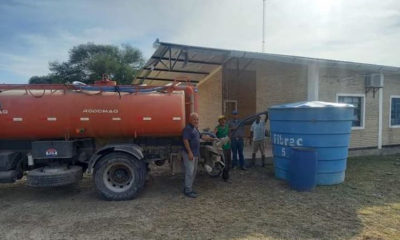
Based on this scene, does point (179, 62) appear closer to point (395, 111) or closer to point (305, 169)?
point (305, 169)

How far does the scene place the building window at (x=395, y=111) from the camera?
12.1 meters

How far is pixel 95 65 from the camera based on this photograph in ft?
119

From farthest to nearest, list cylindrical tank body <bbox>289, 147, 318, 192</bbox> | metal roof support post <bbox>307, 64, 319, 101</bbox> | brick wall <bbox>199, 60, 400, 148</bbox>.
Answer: brick wall <bbox>199, 60, 400, 148</bbox> → metal roof support post <bbox>307, 64, 319, 101</bbox> → cylindrical tank body <bbox>289, 147, 318, 192</bbox>

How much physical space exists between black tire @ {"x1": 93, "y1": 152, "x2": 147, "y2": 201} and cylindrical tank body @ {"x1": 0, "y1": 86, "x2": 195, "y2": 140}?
501mm

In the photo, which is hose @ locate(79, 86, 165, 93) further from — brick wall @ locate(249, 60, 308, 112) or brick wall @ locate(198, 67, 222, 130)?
brick wall @ locate(198, 67, 222, 130)

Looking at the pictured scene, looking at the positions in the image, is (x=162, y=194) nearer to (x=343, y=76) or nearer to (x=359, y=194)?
(x=359, y=194)

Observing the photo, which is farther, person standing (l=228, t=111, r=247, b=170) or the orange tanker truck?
person standing (l=228, t=111, r=247, b=170)

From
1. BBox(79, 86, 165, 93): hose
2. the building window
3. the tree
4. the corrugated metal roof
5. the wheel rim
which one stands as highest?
the tree

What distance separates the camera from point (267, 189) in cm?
636

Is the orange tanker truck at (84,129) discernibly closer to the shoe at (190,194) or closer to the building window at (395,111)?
the shoe at (190,194)

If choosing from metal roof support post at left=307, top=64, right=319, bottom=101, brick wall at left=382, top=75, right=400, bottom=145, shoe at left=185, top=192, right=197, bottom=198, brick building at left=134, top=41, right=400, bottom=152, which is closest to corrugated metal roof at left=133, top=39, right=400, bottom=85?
brick building at left=134, top=41, right=400, bottom=152

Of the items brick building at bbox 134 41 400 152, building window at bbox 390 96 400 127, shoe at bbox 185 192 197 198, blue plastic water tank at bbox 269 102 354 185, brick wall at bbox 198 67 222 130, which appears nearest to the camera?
shoe at bbox 185 192 197 198

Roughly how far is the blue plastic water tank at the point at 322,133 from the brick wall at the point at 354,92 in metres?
3.93

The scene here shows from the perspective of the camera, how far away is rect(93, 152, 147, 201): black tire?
5.66m
